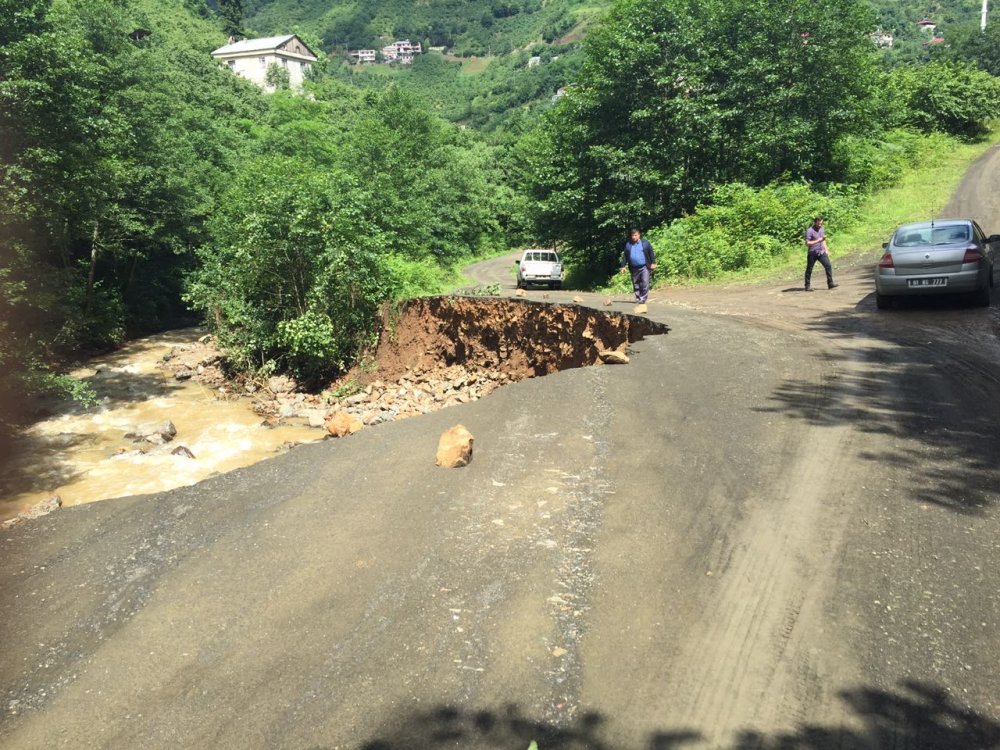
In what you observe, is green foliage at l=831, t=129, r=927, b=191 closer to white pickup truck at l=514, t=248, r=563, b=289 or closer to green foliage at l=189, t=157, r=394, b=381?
white pickup truck at l=514, t=248, r=563, b=289

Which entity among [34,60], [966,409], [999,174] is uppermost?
[34,60]

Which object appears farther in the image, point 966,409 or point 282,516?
point 966,409

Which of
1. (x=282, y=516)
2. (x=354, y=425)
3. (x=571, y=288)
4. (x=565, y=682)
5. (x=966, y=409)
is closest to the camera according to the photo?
(x=565, y=682)

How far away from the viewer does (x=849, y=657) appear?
337 cm

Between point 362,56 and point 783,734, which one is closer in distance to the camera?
point 783,734

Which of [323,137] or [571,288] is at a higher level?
[323,137]

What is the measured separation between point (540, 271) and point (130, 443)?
59.6ft

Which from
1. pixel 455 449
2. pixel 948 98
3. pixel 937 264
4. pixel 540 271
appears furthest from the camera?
pixel 948 98

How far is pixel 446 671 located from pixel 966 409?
19.4 feet

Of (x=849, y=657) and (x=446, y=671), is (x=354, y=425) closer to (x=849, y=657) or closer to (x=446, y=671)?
(x=446, y=671)

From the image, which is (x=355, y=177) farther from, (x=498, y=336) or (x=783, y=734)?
(x=783, y=734)

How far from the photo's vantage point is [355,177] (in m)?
22.5

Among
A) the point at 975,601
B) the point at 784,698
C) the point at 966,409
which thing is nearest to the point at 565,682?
the point at 784,698

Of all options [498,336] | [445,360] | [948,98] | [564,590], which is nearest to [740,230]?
[498,336]
